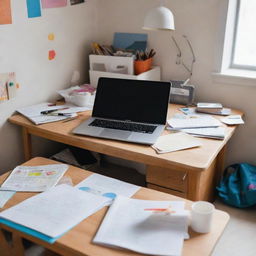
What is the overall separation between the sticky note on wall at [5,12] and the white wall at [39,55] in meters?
0.03

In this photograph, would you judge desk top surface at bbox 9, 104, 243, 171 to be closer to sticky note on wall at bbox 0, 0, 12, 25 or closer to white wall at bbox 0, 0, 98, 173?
white wall at bbox 0, 0, 98, 173

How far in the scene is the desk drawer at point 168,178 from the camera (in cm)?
189

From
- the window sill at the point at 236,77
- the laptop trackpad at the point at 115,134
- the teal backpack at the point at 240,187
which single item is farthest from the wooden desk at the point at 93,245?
the window sill at the point at 236,77

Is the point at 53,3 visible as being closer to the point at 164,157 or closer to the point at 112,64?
the point at 112,64

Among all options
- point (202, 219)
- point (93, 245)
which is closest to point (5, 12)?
point (93, 245)

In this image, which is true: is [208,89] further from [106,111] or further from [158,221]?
[158,221]

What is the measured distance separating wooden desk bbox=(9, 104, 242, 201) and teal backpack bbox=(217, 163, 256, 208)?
8cm

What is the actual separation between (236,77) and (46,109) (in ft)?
4.04

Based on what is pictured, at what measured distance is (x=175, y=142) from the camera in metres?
1.82

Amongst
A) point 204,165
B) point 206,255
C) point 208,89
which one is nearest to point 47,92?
point 208,89

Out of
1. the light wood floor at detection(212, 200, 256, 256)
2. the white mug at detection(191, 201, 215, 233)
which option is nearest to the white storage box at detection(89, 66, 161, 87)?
the light wood floor at detection(212, 200, 256, 256)

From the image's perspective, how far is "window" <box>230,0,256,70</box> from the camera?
2.36 m

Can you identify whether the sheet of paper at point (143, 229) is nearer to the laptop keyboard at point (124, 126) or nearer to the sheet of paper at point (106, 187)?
the sheet of paper at point (106, 187)

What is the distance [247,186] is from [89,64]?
4.63ft
